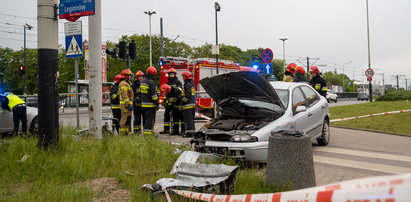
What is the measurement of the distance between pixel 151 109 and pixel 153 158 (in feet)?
12.8

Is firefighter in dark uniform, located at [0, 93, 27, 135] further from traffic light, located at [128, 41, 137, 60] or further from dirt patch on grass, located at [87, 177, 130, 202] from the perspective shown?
dirt patch on grass, located at [87, 177, 130, 202]

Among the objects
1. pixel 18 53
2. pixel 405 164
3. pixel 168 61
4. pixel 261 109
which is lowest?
pixel 405 164

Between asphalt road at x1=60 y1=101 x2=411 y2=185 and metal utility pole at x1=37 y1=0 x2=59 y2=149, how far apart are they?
2715 millimetres

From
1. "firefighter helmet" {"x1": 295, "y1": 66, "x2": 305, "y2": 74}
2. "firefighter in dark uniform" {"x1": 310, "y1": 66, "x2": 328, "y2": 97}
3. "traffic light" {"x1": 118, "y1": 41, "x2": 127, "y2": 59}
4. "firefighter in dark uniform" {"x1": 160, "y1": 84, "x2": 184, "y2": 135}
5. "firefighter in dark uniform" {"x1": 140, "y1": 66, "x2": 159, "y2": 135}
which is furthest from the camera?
"traffic light" {"x1": 118, "y1": 41, "x2": 127, "y2": 59}

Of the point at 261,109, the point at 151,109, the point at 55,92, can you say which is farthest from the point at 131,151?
the point at 151,109

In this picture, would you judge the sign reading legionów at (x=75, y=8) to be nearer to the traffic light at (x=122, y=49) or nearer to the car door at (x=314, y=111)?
the car door at (x=314, y=111)

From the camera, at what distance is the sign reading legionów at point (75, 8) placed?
253 inches

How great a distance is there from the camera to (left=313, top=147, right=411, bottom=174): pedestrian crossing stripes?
5.94 metres

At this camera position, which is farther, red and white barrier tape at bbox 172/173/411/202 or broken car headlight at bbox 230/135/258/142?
broken car headlight at bbox 230/135/258/142

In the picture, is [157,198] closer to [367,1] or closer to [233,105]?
[233,105]

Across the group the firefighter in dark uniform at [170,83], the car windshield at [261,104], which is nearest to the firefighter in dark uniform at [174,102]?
the firefighter in dark uniform at [170,83]

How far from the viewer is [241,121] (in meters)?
6.71

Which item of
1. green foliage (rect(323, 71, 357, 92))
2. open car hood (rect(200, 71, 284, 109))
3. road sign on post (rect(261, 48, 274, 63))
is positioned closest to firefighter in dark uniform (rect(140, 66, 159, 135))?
open car hood (rect(200, 71, 284, 109))

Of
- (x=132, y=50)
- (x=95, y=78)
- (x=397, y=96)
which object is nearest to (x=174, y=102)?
(x=132, y=50)
